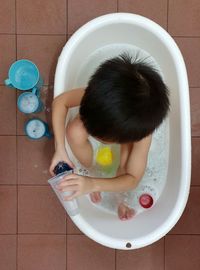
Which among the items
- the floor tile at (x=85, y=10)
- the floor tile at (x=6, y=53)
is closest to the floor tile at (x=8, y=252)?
the floor tile at (x=6, y=53)

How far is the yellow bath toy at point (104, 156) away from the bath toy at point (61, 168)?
276 mm

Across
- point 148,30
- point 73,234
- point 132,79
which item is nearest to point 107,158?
point 73,234

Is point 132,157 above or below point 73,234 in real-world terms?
above

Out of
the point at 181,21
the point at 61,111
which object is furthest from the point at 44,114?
the point at 181,21

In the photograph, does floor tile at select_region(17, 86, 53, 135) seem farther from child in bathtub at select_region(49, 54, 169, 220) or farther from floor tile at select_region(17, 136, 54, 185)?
child in bathtub at select_region(49, 54, 169, 220)

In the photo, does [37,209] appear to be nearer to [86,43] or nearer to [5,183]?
[5,183]

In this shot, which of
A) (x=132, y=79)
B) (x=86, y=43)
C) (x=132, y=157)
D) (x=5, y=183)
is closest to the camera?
(x=132, y=79)

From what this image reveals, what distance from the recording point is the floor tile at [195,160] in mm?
1647

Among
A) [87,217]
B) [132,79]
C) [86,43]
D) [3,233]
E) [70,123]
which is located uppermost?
[86,43]

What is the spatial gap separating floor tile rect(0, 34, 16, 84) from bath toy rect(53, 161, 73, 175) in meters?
0.53

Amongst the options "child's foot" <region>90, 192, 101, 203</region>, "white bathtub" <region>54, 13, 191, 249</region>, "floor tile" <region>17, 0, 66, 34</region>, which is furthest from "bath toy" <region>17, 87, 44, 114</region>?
"child's foot" <region>90, 192, 101, 203</region>

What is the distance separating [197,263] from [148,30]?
93 cm

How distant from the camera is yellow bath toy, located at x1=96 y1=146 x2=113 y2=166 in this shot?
154 cm

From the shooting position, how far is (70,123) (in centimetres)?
137
